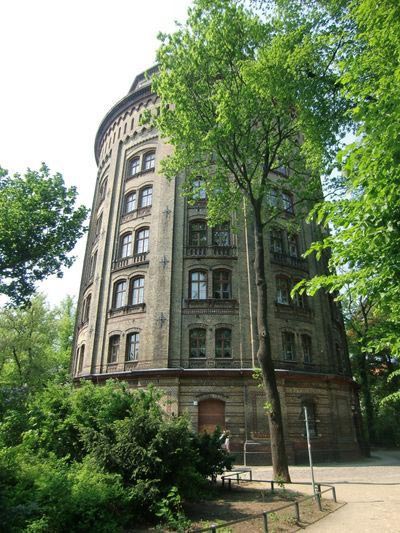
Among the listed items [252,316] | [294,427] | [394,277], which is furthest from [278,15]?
[294,427]

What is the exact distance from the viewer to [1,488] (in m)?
5.31

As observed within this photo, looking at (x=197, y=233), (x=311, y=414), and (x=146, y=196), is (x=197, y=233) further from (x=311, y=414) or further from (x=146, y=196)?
(x=311, y=414)

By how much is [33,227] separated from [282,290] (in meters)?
14.8

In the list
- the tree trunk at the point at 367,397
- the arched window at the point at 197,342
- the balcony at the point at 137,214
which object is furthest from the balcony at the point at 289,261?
the tree trunk at the point at 367,397

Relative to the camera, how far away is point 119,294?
79.7 feet

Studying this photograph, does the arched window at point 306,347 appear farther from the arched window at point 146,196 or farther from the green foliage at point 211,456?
the arched window at point 146,196

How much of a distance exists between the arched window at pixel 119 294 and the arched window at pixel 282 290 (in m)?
9.69

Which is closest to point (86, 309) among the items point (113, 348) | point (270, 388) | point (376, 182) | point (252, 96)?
point (113, 348)

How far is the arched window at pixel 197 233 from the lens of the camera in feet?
78.0

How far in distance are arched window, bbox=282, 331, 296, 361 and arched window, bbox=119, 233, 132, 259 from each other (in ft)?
37.0

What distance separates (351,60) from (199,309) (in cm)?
1599

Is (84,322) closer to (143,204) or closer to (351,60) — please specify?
(143,204)

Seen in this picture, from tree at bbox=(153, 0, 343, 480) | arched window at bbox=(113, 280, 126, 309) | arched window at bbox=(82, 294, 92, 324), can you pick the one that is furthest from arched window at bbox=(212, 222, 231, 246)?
arched window at bbox=(82, 294, 92, 324)

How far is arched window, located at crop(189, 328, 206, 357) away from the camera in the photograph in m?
20.9
